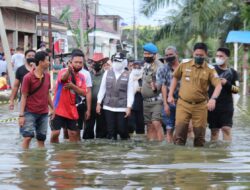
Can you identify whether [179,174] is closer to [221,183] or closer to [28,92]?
[221,183]

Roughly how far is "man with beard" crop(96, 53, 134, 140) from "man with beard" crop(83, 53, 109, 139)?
0.50m

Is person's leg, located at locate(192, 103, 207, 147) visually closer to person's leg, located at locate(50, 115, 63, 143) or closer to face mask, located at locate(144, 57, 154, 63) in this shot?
face mask, located at locate(144, 57, 154, 63)

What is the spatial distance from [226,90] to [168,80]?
977mm

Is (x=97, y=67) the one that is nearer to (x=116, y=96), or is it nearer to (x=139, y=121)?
(x=116, y=96)

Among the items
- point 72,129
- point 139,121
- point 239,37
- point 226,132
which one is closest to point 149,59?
point 139,121

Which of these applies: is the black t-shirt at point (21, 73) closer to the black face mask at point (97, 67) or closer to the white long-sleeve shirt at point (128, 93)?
the white long-sleeve shirt at point (128, 93)

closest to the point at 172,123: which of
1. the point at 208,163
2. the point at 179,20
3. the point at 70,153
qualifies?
the point at 70,153

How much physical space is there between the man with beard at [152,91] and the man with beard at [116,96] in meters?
0.58

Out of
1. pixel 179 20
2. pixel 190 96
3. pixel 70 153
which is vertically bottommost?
pixel 70 153

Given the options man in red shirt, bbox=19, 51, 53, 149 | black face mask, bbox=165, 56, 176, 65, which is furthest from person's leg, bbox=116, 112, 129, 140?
man in red shirt, bbox=19, 51, 53, 149

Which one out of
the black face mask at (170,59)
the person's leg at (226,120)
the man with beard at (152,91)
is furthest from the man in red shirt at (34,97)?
the person's leg at (226,120)

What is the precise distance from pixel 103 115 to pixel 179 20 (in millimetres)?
34940

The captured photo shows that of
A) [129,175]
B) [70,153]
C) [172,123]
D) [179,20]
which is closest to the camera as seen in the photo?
[129,175]

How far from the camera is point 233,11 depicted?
141 ft
